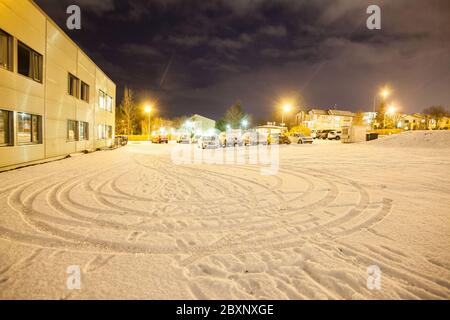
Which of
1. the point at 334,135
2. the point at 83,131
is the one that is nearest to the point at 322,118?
the point at 334,135

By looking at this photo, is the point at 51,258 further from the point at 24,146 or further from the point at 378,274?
the point at 24,146

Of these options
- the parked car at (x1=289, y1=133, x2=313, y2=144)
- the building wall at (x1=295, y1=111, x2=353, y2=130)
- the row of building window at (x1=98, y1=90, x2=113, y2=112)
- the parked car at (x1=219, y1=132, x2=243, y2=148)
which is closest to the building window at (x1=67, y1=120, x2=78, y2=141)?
the row of building window at (x1=98, y1=90, x2=113, y2=112)

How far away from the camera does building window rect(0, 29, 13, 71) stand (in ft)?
37.0

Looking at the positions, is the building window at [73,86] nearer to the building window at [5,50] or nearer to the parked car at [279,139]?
the building window at [5,50]

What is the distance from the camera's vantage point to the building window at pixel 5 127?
11.4 m

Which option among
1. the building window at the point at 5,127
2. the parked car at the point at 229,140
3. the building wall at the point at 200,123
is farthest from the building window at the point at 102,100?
the building wall at the point at 200,123

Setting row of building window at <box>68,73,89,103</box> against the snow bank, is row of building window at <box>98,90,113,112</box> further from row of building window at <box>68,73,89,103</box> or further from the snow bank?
the snow bank

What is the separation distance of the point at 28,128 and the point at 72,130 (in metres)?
6.21

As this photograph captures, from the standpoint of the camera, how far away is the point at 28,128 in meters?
13.5

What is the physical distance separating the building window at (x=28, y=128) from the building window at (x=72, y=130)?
4262 mm

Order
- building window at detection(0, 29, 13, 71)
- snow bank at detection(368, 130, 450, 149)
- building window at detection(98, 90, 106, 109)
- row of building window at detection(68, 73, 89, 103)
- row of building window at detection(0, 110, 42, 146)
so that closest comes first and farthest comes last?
building window at detection(0, 29, 13, 71), row of building window at detection(0, 110, 42, 146), row of building window at detection(68, 73, 89, 103), snow bank at detection(368, 130, 450, 149), building window at detection(98, 90, 106, 109)

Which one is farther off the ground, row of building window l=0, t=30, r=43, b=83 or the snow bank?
row of building window l=0, t=30, r=43, b=83

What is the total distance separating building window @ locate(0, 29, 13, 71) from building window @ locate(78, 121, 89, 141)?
9638 millimetres
